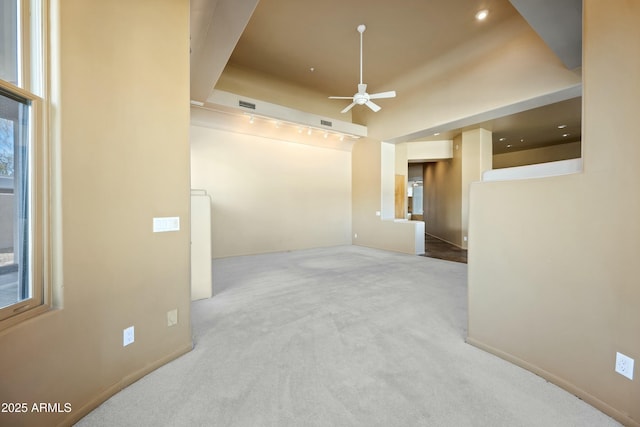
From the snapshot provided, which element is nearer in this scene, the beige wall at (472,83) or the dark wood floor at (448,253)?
the beige wall at (472,83)

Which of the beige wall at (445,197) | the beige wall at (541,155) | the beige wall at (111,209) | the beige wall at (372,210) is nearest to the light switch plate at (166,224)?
the beige wall at (111,209)

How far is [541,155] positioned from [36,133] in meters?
14.3

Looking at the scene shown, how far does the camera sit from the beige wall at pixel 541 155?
988 cm

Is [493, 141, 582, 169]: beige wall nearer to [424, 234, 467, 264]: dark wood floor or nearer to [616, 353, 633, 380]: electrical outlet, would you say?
[424, 234, 467, 264]: dark wood floor

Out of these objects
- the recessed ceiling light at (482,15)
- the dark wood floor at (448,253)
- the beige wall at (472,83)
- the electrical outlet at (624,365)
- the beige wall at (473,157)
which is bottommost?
the dark wood floor at (448,253)

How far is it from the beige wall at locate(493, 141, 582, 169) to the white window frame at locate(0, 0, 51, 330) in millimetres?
13645

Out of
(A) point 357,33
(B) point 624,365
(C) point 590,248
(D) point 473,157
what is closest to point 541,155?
(D) point 473,157

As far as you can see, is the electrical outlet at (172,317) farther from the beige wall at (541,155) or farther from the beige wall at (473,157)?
the beige wall at (541,155)

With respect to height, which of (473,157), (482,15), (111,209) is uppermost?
(482,15)

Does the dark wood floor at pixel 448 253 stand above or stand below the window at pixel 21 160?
below

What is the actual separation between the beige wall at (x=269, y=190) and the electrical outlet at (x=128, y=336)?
4.78m

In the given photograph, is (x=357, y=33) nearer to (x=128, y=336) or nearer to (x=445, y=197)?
(x=128, y=336)

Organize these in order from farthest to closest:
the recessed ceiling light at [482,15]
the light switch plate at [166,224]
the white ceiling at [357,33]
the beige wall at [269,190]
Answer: the beige wall at [269,190] < the recessed ceiling light at [482,15] < the white ceiling at [357,33] < the light switch plate at [166,224]

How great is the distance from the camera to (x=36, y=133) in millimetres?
1434
